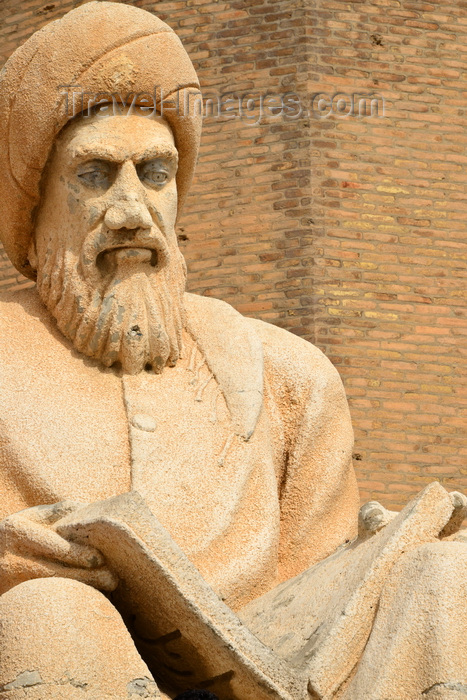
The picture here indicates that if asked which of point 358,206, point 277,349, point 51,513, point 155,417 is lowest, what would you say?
point 51,513

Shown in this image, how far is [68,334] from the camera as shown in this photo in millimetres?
5102

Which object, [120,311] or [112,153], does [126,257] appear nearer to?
[120,311]

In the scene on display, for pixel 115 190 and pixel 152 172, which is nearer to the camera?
pixel 115 190

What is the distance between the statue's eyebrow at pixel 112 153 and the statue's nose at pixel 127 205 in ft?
0.13

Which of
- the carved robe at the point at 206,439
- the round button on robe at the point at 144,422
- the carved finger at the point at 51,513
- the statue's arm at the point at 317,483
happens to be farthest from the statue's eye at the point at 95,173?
the carved finger at the point at 51,513

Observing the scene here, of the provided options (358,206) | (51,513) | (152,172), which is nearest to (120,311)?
(152,172)

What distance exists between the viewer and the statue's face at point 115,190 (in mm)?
4941

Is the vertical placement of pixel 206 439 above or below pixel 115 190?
below

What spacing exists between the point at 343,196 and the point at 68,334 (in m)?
5.13

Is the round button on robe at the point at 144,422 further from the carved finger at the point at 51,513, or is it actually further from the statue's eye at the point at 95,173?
the statue's eye at the point at 95,173

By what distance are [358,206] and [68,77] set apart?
16.9 feet

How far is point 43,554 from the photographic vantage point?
423 cm

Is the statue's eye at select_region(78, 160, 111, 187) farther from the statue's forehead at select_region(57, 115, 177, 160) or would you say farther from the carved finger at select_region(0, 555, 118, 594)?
the carved finger at select_region(0, 555, 118, 594)

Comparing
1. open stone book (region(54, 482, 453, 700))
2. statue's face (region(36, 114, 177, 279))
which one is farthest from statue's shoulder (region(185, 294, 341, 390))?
open stone book (region(54, 482, 453, 700))
